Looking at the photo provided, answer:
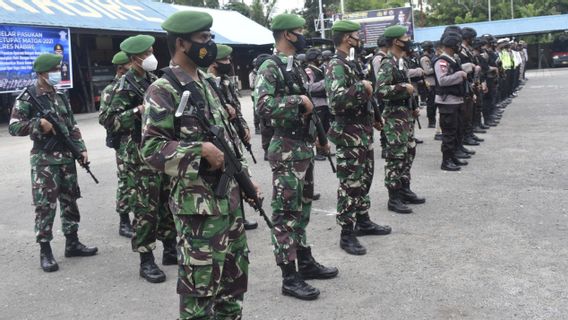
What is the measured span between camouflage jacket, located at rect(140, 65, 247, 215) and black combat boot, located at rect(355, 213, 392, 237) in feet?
8.57

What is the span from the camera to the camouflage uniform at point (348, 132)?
4.46m

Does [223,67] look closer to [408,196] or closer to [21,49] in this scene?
[408,196]

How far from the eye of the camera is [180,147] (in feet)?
8.28

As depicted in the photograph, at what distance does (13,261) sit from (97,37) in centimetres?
2020

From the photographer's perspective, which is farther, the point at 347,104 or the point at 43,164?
the point at 43,164

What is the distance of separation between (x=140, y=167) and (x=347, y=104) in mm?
1823

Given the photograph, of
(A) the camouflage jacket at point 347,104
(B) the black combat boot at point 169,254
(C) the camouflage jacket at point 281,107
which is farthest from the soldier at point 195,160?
(B) the black combat boot at point 169,254

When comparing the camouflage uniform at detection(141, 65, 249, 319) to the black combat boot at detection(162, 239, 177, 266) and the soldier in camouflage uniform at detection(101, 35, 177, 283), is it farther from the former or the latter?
the black combat boot at detection(162, 239, 177, 266)

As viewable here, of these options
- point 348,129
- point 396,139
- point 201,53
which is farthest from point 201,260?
point 396,139

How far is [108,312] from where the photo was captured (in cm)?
377

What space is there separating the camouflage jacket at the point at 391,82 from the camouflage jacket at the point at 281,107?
1841mm

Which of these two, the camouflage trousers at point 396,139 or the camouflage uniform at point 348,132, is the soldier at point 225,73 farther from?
the camouflage trousers at point 396,139

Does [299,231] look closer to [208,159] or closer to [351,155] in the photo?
[351,155]

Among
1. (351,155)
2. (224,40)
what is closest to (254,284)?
(351,155)
